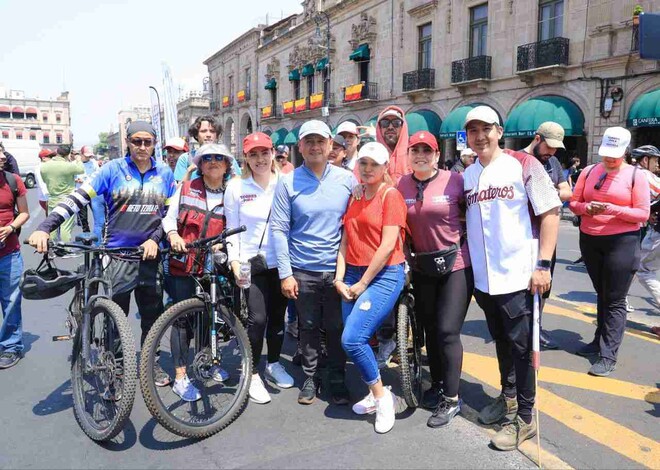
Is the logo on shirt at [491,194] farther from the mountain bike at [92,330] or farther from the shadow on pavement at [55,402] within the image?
the shadow on pavement at [55,402]

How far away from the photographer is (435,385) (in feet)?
12.2

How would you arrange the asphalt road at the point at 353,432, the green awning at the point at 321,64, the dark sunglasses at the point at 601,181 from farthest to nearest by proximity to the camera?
the green awning at the point at 321,64, the dark sunglasses at the point at 601,181, the asphalt road at the point at 353,432

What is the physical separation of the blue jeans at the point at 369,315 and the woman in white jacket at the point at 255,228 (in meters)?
0.78

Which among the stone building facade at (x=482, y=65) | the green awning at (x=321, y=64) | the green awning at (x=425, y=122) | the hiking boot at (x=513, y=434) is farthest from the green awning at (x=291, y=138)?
the hiking boot at (x=513, y=434)

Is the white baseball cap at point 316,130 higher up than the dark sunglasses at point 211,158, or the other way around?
the white baseball cap at point 316,130

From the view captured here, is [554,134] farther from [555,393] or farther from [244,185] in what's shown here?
[244,185]

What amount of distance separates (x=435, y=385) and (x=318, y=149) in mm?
1916

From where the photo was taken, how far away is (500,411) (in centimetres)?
339

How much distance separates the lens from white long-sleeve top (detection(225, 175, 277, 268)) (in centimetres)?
375

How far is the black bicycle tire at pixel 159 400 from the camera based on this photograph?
118 inches

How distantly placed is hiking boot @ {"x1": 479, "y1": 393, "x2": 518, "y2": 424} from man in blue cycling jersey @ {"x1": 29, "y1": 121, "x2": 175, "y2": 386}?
2.34m

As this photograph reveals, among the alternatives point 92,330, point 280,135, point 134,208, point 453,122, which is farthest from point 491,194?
point 280,135

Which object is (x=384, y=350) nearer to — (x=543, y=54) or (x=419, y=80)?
(x=543, y=54)

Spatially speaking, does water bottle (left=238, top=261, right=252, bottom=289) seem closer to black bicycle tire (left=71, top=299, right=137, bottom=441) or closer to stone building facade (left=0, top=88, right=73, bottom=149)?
black bicycle tire (left=71, top=299, right=137, bottom=441)
